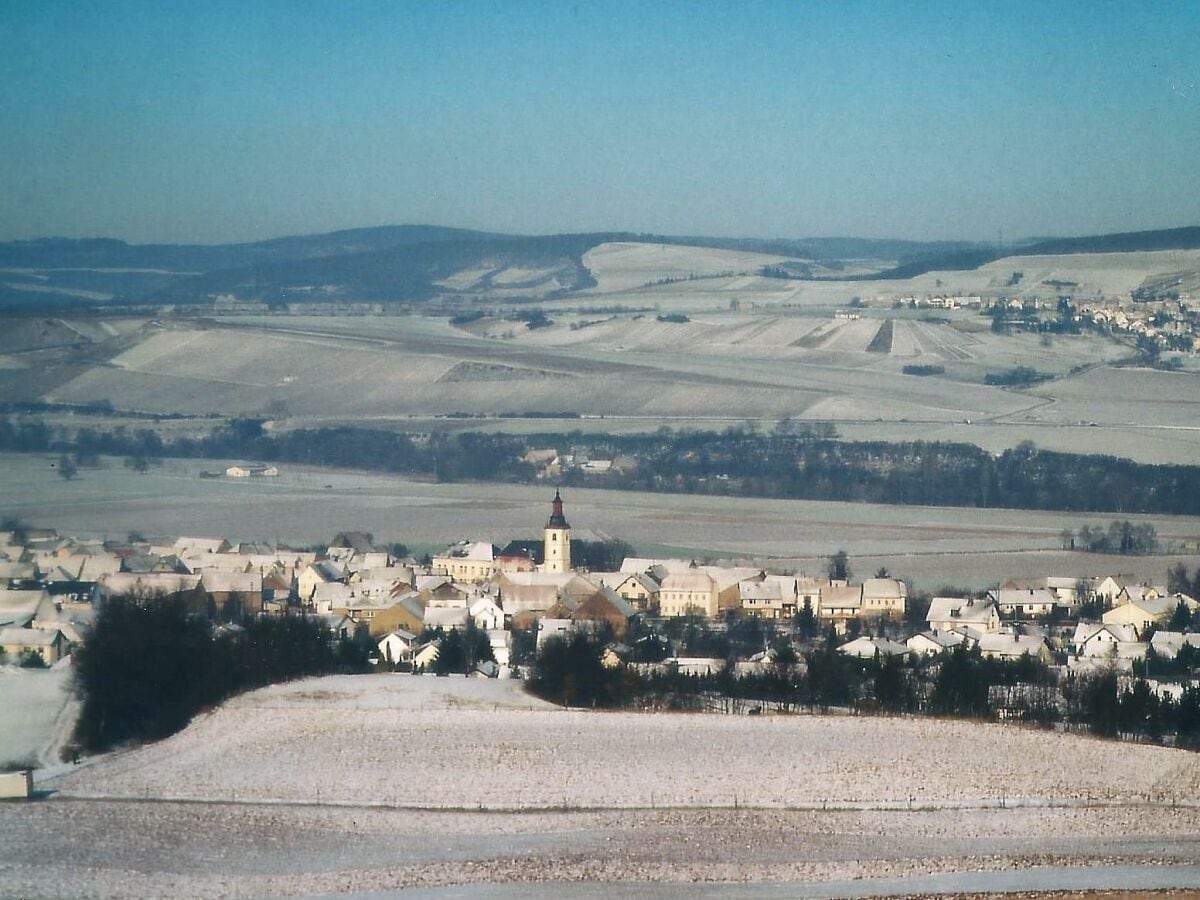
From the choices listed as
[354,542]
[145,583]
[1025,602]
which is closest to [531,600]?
[145,583]

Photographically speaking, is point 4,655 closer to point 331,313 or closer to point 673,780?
point 673,780

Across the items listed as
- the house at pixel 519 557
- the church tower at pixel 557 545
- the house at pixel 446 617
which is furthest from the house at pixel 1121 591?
the house at pixel 446 617

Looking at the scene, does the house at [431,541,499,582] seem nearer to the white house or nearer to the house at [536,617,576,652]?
the white house

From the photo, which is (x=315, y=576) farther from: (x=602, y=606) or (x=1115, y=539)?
(x=1115, y=539)

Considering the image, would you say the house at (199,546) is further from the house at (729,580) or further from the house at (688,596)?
the house at (729,580)

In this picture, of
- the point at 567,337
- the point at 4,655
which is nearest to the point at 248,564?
the point at 4,655
